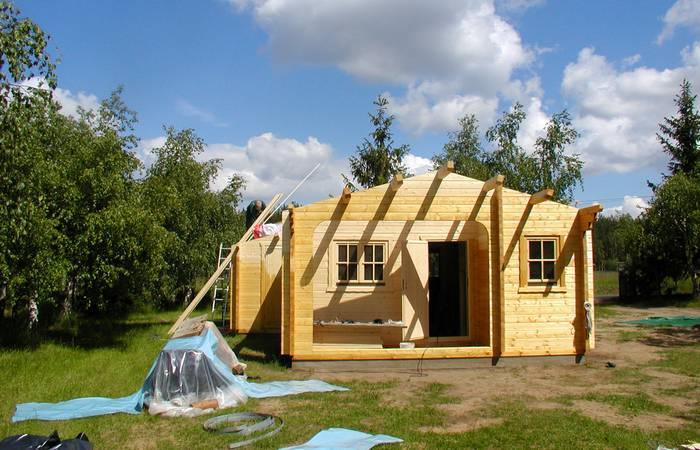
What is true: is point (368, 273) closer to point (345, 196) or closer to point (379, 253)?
point (379, 253)

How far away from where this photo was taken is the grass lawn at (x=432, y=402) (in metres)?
6.32

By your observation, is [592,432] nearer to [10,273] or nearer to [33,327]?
[10,273]

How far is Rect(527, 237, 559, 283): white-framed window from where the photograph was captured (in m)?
11.0

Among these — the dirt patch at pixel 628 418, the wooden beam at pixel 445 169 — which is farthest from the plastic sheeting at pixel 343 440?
the wooden beam at pixel 445 169

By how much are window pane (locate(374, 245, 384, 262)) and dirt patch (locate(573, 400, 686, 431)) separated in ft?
19.4

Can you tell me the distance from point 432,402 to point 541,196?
457 cm

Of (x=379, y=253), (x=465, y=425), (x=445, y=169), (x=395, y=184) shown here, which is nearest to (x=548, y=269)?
(x=445, y=169)

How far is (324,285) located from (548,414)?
264 inches

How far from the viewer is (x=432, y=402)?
8.09m

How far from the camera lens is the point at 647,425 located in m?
6.77

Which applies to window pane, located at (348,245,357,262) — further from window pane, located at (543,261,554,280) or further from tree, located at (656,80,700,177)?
tree, located at (656,80,700,177)

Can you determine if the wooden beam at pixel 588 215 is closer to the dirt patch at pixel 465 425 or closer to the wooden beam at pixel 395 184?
the wooden beam at pixel 395 184

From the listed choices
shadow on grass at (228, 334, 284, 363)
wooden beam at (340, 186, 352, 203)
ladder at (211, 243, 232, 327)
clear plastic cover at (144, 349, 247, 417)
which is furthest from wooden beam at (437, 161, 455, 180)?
ladder at (211, 243, 232, 327)

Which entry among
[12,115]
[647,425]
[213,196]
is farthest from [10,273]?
[213,196]
